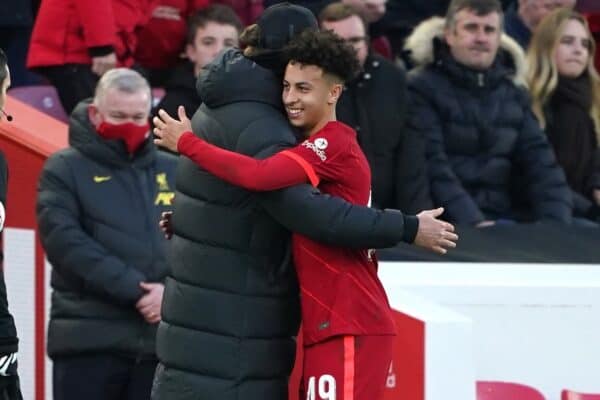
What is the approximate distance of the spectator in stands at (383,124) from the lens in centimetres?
825

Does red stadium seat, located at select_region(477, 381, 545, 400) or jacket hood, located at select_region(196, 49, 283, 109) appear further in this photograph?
red stadium seat, located at select_region(477, 381, 545, 400)

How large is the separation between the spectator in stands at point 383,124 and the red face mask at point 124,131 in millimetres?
1619

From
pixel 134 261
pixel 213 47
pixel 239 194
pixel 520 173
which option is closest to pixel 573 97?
pixel 520 173

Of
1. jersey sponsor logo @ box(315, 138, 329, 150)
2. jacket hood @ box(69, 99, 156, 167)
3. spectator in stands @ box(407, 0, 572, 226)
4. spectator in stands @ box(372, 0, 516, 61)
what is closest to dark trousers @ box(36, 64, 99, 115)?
jacket hood @ box(69, 99, 156, 167)

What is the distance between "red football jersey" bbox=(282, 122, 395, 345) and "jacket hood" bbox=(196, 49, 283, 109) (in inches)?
7.9

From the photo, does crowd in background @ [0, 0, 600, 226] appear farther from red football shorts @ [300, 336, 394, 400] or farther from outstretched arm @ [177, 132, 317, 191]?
outstretched arm @ [177, 132, 317, 191]

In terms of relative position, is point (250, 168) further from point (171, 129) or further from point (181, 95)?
point (181, 95)

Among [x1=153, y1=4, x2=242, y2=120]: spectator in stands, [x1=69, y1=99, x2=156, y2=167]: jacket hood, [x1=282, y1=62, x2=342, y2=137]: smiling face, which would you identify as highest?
[x1=153, y1=4, x2=242, y2=120]: spectator in stands

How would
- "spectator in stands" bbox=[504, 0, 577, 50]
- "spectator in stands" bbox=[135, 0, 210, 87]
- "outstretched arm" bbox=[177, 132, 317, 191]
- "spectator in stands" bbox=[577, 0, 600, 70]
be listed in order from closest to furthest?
"outstretched arm" bbox=[177, 132, 317, 191], "spectator in stands" bbox=[135, 0, 210, 87], "spectator in stands" bbox=[504, 0, 577, 50], "spectator in stands" bbox=[577, 0, 600, 70]

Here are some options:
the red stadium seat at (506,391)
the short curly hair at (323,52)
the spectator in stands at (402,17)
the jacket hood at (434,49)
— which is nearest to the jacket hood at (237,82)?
the short curly hair at (323,52)

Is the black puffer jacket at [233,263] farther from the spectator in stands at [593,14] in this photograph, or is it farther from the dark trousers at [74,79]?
the spectator in stands at [593,14]

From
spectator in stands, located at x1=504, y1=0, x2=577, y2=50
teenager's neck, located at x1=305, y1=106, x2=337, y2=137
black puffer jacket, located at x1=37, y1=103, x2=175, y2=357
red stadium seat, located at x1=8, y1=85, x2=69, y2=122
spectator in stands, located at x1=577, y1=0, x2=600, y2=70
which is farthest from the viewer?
spectator in stands, located at x1=577, y1=0, x2=600, y2=70

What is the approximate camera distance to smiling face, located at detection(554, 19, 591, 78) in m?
9.23

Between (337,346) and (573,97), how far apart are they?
4.28m
